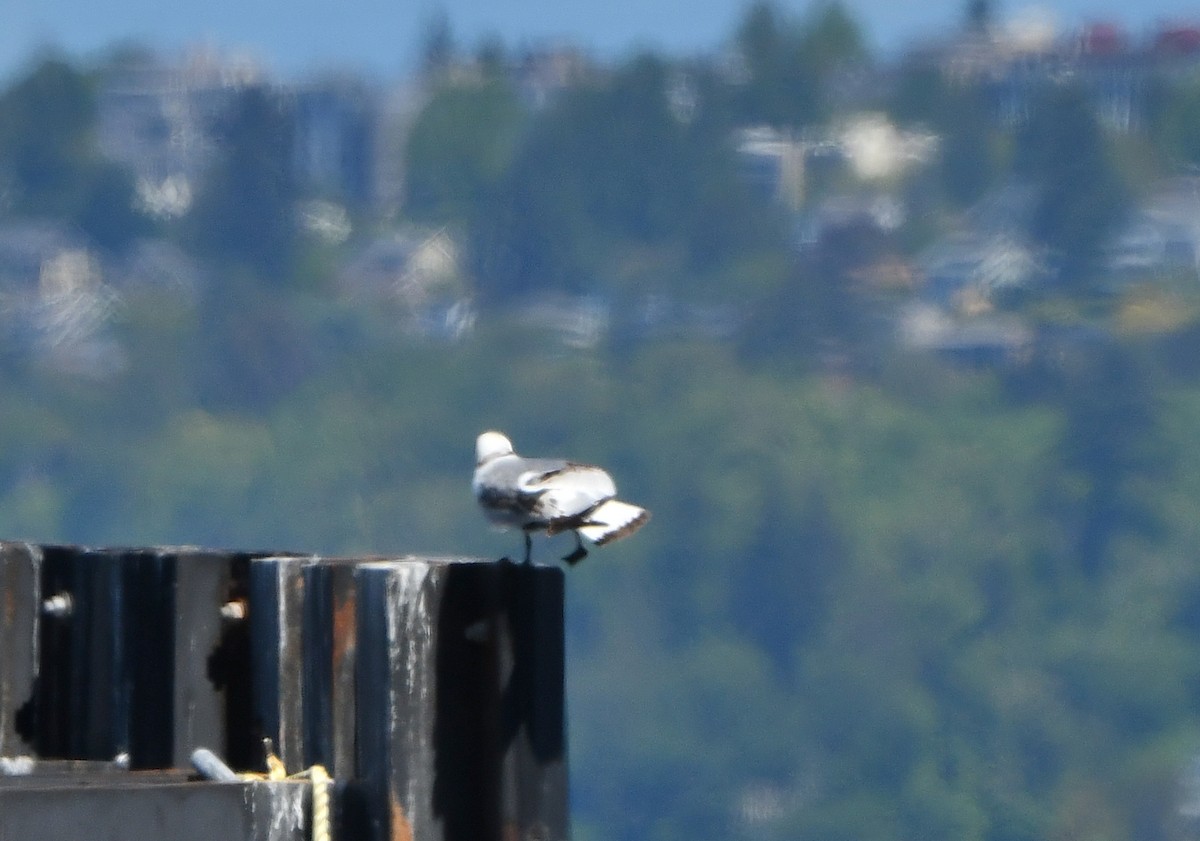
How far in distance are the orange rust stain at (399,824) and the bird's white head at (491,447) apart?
4.84 feet

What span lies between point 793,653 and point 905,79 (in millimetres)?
55174

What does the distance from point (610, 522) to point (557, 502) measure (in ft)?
0.56

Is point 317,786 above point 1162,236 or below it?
below

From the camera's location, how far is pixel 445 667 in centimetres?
887

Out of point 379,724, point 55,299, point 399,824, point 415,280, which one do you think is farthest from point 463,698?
point 55,299

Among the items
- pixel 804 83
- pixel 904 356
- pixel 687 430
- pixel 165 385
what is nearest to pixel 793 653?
pixel 687 430

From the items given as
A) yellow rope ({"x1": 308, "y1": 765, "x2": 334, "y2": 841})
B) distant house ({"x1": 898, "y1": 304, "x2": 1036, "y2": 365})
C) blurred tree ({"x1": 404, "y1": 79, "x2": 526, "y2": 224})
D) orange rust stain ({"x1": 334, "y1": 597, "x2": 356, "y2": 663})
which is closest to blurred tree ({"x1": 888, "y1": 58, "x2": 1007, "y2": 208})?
distant house ({"x1": 898, "y1": 304, "x2": 1036, "y2": 365})

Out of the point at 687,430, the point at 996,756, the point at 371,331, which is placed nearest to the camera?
the point at 996,756

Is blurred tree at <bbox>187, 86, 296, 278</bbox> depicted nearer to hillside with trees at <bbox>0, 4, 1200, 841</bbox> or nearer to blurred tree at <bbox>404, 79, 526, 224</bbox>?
hillside with trees at <bbox>0, 4, 1200, 841</bbox>

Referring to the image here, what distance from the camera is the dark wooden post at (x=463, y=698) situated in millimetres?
8797

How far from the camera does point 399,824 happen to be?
877cm

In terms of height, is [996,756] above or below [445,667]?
above

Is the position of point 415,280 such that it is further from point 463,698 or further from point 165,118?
point 463,698

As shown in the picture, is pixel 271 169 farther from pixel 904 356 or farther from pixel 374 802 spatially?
pixel 374 802
